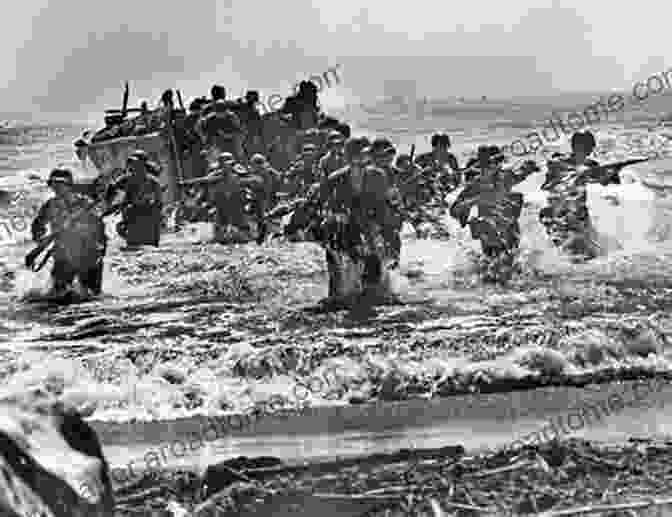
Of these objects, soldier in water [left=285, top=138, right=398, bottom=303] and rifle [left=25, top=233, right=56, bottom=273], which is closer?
soldier in water [left=285, top=138, right=398, bottom=303]

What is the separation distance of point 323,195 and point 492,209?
3.50m

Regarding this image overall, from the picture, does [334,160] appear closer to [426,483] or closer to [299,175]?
[299,175]

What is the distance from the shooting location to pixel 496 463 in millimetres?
7168

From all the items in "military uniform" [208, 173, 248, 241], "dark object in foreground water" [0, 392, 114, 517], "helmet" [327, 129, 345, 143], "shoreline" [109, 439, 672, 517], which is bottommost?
"shoreline" [109, 439, 672, 517]

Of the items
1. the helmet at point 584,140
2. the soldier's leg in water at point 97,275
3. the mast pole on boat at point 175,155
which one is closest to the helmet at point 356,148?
the soldier's leg in water at point 97,275

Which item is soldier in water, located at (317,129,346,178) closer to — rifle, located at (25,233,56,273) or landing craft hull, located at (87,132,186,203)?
rifle, located at (25,233,56,273)

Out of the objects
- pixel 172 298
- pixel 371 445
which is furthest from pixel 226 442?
pixel 172 298

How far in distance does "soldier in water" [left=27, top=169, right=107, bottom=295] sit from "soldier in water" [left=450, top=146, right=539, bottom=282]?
17.5ft

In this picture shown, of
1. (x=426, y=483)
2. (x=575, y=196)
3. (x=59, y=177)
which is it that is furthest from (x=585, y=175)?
(x=426, y=483)

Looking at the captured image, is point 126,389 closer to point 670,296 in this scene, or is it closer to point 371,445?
point 371,445

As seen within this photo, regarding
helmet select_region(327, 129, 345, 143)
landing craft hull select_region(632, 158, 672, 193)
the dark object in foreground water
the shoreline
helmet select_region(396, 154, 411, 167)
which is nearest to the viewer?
the dark object in foreground water

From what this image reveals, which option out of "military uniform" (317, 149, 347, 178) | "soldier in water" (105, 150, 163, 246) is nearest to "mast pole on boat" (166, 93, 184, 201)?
A: "soldier in water" (105, 150, 163, 246)

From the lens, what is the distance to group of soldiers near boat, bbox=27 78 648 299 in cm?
1200

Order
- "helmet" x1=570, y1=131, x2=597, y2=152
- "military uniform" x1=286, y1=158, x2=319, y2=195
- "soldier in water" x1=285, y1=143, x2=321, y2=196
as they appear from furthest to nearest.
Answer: "helmet" x1=570, y1=131, x2=597, y2=152 → "soldier in water" x1=285, y1=143, x2=321, y2=196 → "military uniform" x1=286, y1=158, x2=319, y2=195
